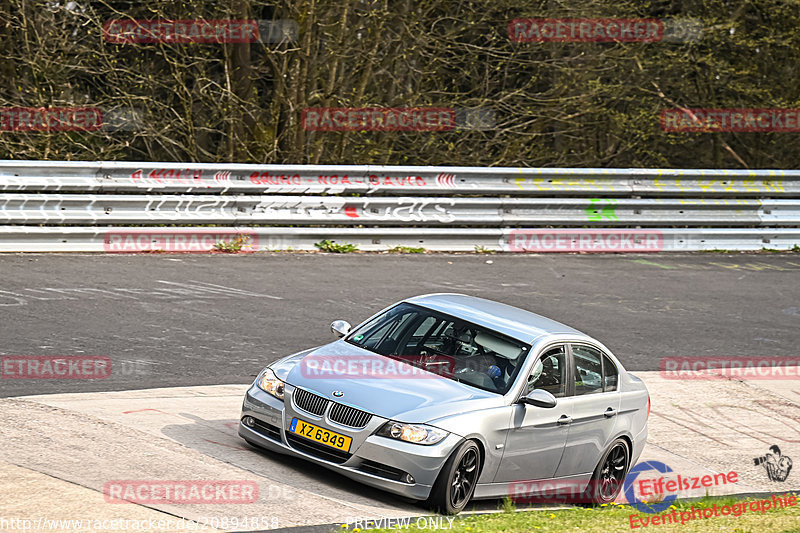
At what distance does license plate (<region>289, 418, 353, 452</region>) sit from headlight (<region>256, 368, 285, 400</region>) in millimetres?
298

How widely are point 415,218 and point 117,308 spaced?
6.32 metres

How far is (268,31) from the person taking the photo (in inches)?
699

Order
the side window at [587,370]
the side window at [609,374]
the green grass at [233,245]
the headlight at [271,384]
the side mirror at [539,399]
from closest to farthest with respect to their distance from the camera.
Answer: the side mirror at [539,399]
the headlight at [271,384]
the side window at [587,370]
the side window at [609,374]
the green grass at [233,245]

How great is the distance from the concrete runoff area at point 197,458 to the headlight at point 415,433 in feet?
1.61

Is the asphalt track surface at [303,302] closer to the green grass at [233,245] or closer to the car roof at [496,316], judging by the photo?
the green grass at [233,245]

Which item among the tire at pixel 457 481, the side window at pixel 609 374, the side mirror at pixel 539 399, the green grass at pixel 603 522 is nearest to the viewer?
the green grass at pixel 603 522

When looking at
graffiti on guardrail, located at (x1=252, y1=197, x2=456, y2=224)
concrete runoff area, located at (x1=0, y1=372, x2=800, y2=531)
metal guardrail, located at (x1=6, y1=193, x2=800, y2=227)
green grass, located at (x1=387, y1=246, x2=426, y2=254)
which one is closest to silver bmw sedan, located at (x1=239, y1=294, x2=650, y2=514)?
concrete runoff area, located at (x1=0, y1=372, x2=800, y2=531)

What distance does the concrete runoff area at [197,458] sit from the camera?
636 centimetres

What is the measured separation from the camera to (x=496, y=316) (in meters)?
8.48

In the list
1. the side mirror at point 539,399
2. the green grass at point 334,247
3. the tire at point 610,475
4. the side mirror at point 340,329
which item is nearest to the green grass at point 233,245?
the green grass at point 334,247

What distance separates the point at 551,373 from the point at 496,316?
25.8 inches

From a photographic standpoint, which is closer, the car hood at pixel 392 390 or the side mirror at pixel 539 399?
the car hood at pixel 392 390

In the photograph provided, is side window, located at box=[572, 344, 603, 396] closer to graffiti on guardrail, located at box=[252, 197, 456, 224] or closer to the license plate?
the license plate

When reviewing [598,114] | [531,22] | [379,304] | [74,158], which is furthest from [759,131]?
[74,158]
